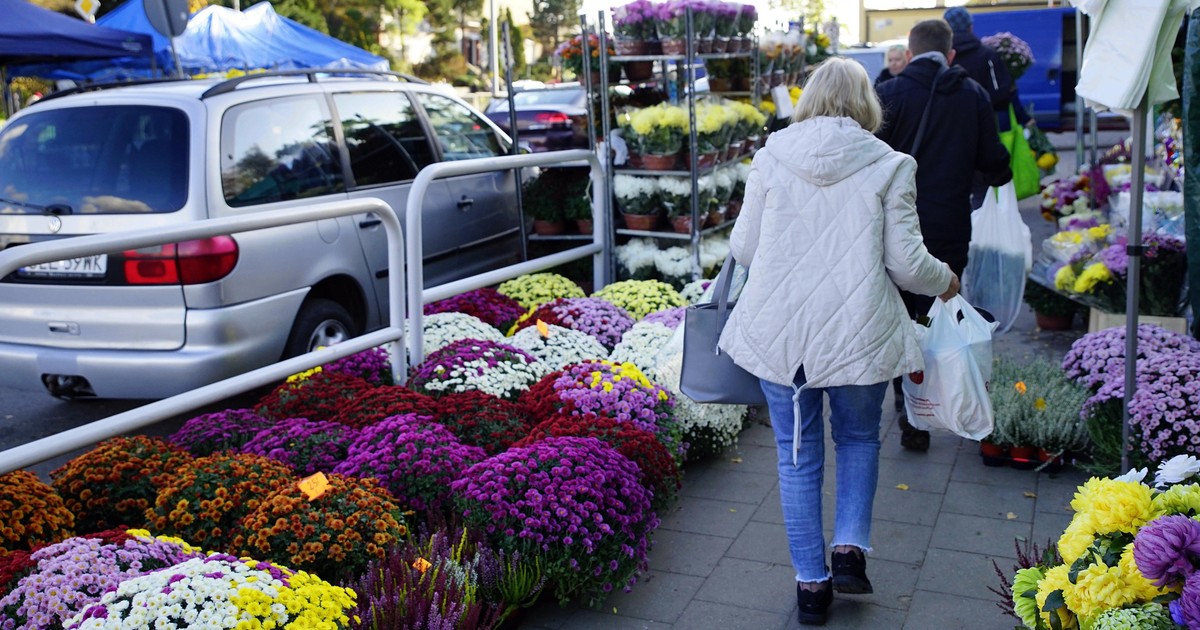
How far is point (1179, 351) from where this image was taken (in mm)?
4602

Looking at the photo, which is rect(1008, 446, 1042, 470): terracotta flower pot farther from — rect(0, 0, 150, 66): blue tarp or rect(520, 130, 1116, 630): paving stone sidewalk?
rect(0, 0, 150, 66): blue tarp

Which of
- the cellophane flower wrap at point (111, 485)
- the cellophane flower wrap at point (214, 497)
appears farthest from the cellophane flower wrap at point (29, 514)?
the cellophane flower wrap at point (214, 497)

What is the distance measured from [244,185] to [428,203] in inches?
56.0

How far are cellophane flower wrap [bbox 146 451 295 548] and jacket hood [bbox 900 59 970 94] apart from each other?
3142mm

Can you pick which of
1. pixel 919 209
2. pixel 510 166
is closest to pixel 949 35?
pixel 919 209

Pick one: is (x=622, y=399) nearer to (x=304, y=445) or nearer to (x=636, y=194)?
(x=304, y=445)

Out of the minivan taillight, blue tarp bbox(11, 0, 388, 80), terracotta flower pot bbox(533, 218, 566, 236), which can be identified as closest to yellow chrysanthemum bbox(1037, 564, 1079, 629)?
the minivan taillight

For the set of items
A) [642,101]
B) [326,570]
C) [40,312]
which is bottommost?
[326,570]

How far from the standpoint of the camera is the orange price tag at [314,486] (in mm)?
3309

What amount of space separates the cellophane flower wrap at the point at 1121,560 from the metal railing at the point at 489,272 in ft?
9.81

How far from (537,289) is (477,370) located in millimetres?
Answer: 1930

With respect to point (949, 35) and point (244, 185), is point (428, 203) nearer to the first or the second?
point (244, 185)

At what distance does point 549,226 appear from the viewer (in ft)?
24.8

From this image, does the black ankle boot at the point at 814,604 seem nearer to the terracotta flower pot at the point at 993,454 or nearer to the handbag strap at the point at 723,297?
the handbag strap at the point at 723,297
